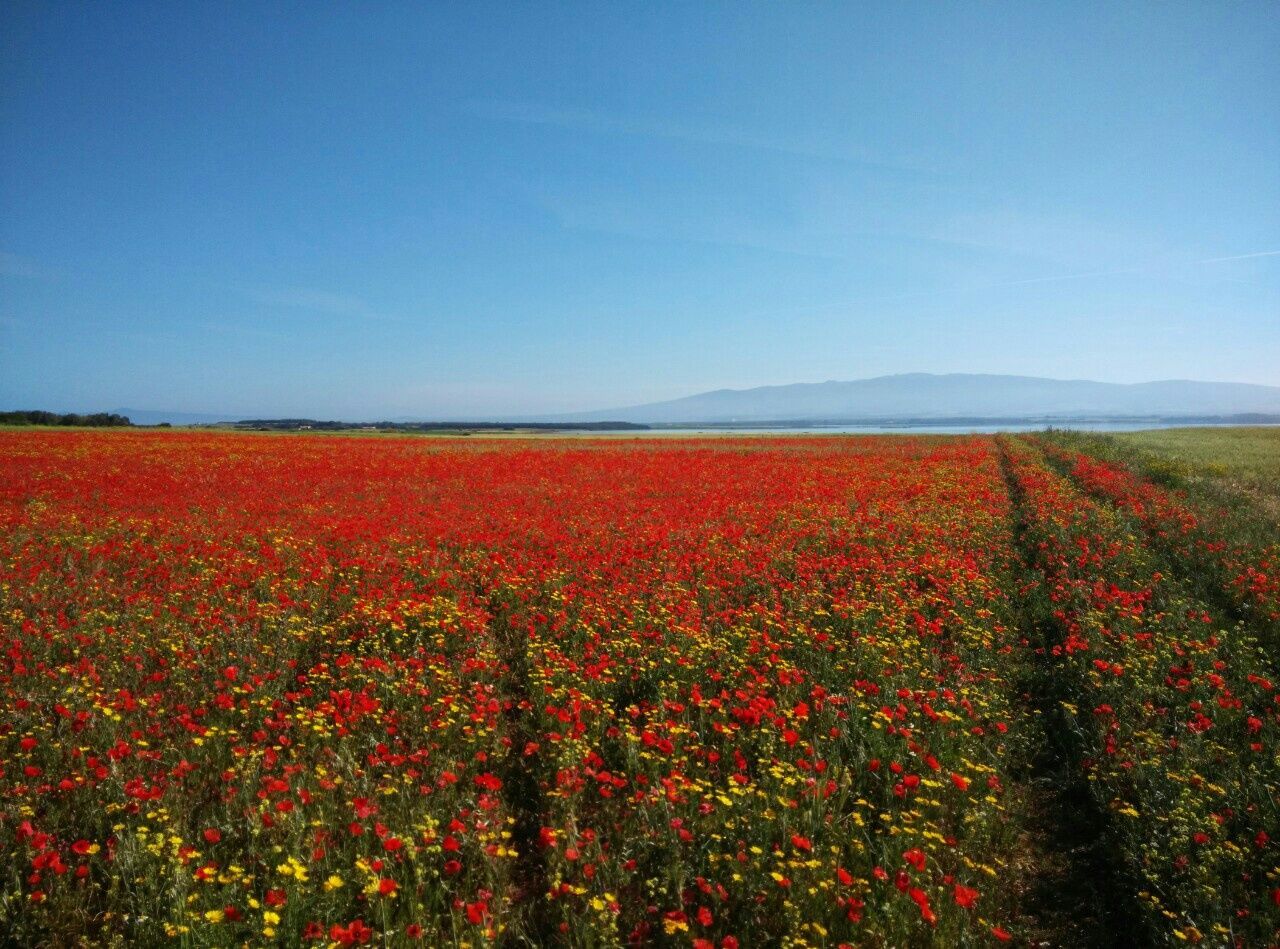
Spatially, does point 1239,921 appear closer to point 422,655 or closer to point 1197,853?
point 1197,853

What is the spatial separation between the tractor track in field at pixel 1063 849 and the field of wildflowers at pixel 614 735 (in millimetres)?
96

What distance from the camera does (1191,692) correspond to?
7020mm

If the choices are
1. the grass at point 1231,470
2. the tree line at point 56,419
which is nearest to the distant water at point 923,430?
the grass at point 1231,470

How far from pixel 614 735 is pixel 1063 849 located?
3768 millimetres

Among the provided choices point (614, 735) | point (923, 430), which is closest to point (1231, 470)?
point (614, 735)

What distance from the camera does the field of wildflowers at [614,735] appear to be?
13.7ft

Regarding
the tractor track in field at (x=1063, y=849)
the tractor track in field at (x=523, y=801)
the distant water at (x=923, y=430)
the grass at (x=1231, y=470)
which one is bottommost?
the tractor track in field at (x=1063, y=849)

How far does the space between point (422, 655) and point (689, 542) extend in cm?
725

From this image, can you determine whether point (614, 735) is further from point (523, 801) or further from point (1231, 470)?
point (1231, 470)

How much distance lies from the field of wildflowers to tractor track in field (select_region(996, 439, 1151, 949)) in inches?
3.8

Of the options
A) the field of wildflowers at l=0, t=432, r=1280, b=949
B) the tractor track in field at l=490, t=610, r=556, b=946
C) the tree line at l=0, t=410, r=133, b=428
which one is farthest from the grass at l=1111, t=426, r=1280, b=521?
the tree line at l=0, t=410, r=133, b=428

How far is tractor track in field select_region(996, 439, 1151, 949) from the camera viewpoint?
14.6ft

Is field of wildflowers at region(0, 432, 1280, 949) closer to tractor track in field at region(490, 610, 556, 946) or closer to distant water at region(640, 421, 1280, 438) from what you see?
tractor track in field at region(490, 610, 556, 946)

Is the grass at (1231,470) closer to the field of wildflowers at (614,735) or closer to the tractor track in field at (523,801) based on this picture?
the field of wildflowers at (614,735)
